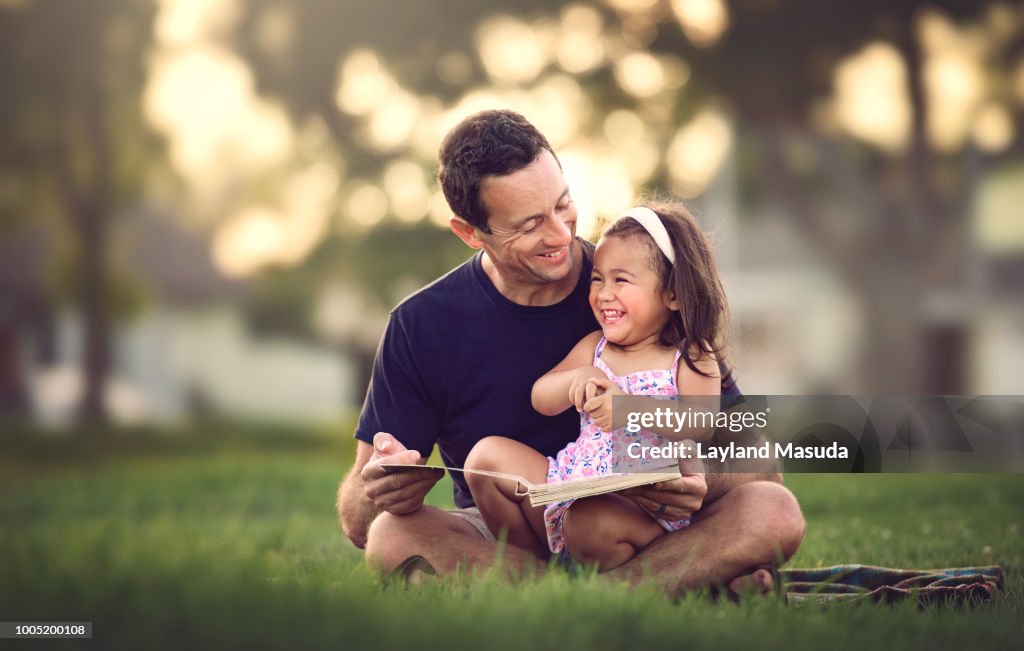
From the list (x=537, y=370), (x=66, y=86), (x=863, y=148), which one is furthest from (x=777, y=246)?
(x=537, y=370)

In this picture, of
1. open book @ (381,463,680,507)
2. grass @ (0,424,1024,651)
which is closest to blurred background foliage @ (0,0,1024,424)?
grass @ (0,424,1024,651)

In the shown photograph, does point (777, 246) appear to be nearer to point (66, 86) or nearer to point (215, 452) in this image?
point (215, 452)

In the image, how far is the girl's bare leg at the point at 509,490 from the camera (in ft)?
10.7

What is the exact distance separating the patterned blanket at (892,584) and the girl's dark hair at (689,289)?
762 mm

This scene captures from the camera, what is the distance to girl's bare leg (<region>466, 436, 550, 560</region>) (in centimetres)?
328

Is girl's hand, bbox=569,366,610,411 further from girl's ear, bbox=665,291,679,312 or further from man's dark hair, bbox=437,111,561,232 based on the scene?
man's dark hair, bbox=437,111,561,232

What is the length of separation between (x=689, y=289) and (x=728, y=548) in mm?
820

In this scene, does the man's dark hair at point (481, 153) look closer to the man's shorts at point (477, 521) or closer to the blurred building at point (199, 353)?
the man's shorts at point (477, 521)

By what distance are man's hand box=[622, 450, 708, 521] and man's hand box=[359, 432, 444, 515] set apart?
61cm

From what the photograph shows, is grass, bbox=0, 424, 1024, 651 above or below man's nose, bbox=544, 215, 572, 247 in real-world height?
below

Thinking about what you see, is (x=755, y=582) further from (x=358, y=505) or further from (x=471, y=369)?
(x=358, y=505)

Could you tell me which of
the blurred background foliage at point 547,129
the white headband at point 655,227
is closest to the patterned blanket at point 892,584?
the white headband at point 655,227

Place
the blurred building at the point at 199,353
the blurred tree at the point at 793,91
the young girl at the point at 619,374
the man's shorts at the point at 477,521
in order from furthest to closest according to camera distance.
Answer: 1. the blurred building at the point at 199,353
2. the blurred tree at the point at 793,91
3. the man's shorts at the point at 477,521
4. the young girl at the point at 619,374

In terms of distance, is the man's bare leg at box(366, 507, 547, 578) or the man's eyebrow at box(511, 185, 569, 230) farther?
the man's eyebrow at box(511, 185, 569, 230)
